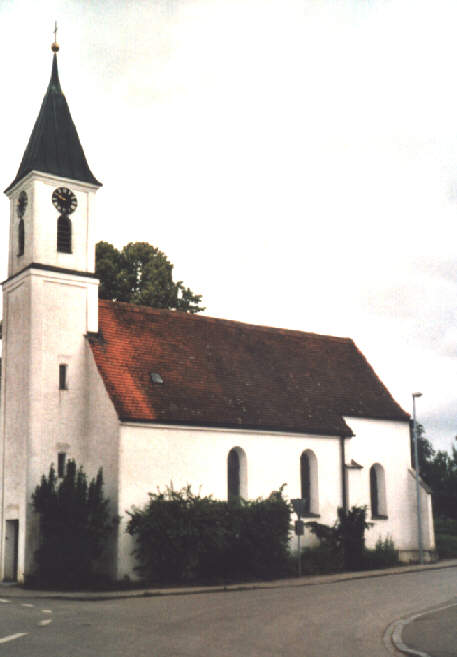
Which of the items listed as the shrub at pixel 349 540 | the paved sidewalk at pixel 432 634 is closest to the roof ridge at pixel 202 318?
the shrub at pixel 349 540

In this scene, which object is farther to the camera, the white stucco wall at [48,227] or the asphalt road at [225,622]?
the white stucco wall at [48,227]

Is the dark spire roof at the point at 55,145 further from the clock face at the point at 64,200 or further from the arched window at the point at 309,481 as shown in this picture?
the arched window at the point at 309,481

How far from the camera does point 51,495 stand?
92.8 ft

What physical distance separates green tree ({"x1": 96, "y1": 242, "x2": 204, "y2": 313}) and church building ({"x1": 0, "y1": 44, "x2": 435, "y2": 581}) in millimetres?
5229

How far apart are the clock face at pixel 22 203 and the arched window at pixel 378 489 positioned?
62.7 ft

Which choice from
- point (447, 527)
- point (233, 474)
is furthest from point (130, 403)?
point (447, 527)

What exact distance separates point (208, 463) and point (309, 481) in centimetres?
574

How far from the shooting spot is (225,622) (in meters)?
17.2

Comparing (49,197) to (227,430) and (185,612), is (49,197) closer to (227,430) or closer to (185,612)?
(227,430)

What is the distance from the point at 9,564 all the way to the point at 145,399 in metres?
7.67

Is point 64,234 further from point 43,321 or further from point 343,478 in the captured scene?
point 343,478

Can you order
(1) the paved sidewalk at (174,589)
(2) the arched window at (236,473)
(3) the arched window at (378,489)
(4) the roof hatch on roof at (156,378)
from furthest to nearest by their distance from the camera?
(3) the arched window at (378,489) → (2) the arched window at (236,473) → (4) the roof hatch on roof at (156,378) → (1) the paved sidewalk at (174,589)

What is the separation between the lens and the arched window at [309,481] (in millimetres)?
35375

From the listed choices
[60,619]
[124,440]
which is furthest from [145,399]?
[60,619]
